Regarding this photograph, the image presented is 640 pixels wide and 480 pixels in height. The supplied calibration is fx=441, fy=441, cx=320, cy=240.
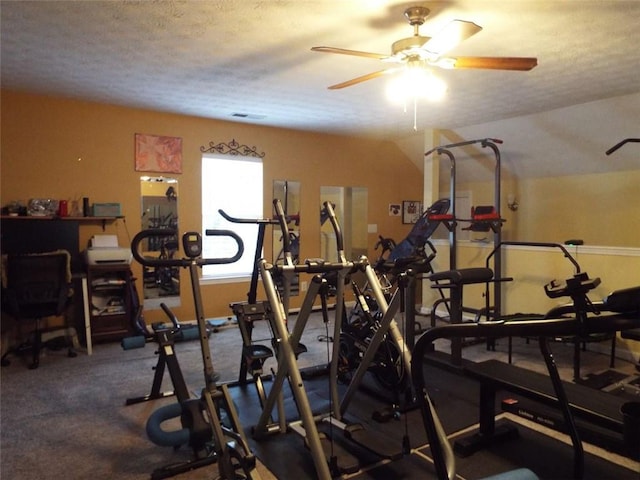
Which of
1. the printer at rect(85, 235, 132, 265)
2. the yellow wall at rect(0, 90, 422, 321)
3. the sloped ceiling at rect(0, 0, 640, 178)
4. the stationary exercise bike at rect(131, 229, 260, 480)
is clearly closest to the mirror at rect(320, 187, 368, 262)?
the yellow wall at rect(0, 90, 422, 321)

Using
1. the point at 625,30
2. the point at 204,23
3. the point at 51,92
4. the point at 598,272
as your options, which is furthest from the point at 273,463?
the point at 51,92

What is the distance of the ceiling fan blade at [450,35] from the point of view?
Result: 7.09ft

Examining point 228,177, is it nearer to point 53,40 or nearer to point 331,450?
point 53,40

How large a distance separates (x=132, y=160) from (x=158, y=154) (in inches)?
11.6

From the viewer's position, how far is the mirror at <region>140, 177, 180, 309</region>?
5.05 m

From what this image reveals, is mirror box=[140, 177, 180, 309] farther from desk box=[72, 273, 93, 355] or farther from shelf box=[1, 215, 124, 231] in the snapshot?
desk box=[72, 273, 93, 355]

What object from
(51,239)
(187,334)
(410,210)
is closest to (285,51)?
(187,334)

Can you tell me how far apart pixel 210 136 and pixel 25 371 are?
3.13m

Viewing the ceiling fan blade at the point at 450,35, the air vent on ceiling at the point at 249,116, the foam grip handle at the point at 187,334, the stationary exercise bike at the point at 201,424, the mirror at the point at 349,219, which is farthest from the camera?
the mirror at the point at 349,219

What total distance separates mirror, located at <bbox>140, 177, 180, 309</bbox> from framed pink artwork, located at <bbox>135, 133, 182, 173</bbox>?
0.41 ft

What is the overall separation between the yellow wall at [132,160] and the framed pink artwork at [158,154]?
0.23 feet

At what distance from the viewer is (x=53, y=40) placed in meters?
3.00

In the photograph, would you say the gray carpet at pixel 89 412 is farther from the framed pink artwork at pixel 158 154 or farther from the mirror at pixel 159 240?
the framed pink artwork at pixel 158 154

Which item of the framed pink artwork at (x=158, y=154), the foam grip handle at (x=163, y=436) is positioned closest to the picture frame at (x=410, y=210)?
the framed pink artwork at (x=158, y=154)
